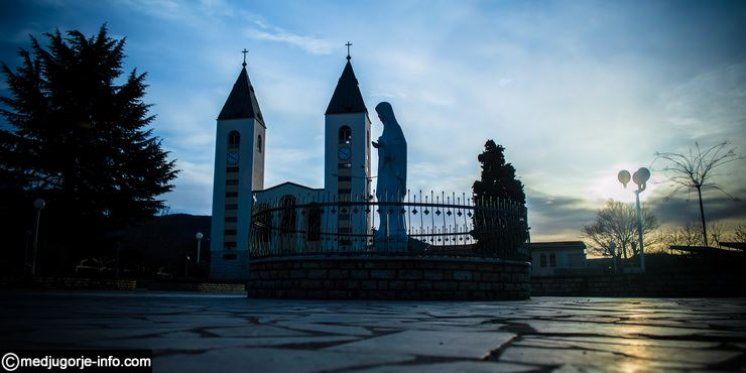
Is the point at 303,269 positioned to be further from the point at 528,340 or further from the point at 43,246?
the point at 43,246

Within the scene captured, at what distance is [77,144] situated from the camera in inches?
848

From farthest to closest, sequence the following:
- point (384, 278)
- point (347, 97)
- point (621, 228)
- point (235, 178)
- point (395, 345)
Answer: point (347, 97) → point (235, 178) → point (621, 228) → point (384, 278) → point (395, 345)

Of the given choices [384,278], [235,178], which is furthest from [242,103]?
[384,278]

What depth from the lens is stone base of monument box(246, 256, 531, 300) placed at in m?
8.12

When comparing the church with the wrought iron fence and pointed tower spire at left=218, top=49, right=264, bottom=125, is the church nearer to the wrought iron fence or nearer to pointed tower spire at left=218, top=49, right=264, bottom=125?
pointed tower spire at left=218, top=49, right=264, bottom=125

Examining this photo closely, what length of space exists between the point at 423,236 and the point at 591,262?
45.2 metres

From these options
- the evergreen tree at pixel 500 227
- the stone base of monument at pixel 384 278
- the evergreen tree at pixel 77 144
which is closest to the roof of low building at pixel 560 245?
the evergreen tree at pixel 77 144

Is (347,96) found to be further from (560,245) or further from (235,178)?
(560,245)

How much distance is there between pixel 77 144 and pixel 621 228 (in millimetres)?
41042

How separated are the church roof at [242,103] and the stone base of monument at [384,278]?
4140cm

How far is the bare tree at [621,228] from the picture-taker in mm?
40062

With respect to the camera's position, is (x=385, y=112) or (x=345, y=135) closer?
(x=385, y=112)

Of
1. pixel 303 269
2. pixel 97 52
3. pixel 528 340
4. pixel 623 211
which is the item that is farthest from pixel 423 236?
Result: pixel 623 211

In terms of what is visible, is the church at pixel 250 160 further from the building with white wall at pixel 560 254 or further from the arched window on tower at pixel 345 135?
the building with white wall at pixel 560 254
